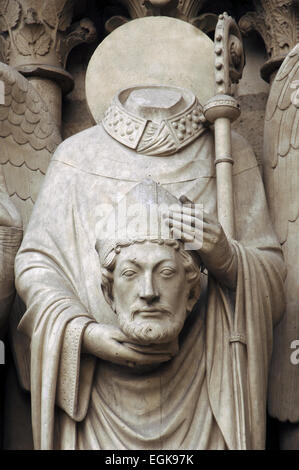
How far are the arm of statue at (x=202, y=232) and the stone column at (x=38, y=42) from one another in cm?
157

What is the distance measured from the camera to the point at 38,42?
7.36 metres

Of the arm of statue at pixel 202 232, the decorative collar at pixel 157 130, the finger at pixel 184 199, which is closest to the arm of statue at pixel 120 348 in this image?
the arm of statue at pixel 202 232

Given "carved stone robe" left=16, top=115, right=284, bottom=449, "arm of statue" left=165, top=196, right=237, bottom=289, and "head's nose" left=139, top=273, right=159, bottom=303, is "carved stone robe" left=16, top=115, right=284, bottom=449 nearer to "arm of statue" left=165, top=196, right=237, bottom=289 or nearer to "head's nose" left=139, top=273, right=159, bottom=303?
"arm of statue" left=165, top=196, right=237, bottom=289

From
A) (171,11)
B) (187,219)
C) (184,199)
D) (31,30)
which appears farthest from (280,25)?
(187,219)

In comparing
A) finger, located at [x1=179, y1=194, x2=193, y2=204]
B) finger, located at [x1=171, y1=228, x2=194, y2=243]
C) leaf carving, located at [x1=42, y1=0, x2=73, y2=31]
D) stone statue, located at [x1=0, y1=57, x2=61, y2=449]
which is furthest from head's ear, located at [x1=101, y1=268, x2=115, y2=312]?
leaf carving, located at [x1=42, y1=0, x2=73, y2=31]

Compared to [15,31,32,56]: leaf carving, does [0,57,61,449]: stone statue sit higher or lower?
lower

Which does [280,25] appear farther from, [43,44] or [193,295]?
[193,295]

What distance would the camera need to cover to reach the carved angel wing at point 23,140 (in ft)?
22.1

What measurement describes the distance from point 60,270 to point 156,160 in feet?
1.96

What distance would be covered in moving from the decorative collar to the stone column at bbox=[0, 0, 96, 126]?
0.86 metres

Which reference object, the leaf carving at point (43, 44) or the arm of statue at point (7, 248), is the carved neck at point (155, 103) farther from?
the leaf carving at point (43, 44)

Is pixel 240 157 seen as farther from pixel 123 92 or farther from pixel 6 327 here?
pixel 6 327

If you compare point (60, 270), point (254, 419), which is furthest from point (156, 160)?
point (254, 419)

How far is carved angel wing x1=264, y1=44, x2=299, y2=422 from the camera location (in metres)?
6.32
